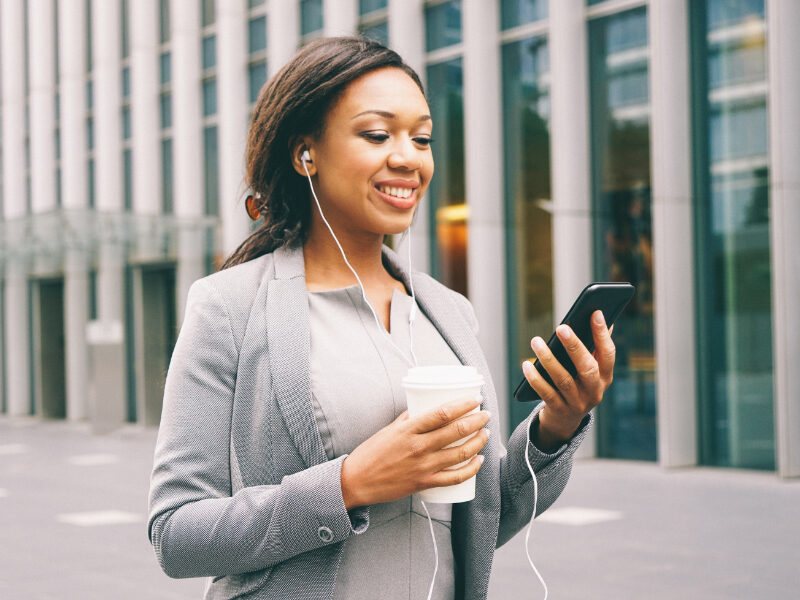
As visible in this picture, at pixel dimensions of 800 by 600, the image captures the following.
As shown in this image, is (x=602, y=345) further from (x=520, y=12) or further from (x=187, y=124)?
(x=187, y=124)

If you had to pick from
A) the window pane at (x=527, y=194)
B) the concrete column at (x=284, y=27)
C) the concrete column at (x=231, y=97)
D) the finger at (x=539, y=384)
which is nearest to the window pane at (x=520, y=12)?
the window pane at (x=527, y=194)

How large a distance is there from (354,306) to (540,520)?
6.82 meters

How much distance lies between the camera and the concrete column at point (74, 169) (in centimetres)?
2128

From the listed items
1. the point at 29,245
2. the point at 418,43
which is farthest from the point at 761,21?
the point at 29,245

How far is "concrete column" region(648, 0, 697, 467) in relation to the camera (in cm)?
1110

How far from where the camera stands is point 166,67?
65.0 ft

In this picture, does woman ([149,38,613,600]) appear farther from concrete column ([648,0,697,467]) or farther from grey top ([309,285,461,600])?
concrete column ([648,0,697,467])

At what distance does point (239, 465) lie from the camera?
5.74 ft

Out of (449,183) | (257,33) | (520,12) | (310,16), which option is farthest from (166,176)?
(520,12)

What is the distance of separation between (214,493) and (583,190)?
11044mm

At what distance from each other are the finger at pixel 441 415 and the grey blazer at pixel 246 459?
0.57 ft

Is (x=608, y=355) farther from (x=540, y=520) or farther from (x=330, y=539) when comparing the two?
(x=540, y=520)

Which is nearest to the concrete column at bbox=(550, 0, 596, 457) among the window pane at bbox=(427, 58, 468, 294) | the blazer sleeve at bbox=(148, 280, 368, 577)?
the window pane at bbox=(427, 58, 468, 294)

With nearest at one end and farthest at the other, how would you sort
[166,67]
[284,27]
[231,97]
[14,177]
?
[284,27] → [231,97] → [166,67] → [14,177]
